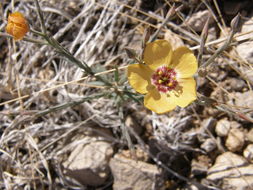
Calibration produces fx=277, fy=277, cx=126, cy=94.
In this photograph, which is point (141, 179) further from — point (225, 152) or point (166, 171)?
point (225, 152)

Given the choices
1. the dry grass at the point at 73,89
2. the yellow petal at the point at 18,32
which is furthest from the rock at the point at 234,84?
the yellow petal at the point at 18,32

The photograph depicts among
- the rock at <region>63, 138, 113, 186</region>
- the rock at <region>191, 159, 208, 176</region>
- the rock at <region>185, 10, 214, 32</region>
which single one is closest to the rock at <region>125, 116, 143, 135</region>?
the rock at <region>63, 138, 113, 186</region>

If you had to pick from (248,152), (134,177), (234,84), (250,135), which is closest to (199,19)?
(234,84)

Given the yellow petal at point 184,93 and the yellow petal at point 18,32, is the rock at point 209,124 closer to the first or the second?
the yellow petal at point 184,93

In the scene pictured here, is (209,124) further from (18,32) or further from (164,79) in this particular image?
(18,32)

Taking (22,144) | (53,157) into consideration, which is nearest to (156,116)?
(53,157)

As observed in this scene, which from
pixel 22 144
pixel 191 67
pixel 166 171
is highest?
pixel 191 67
